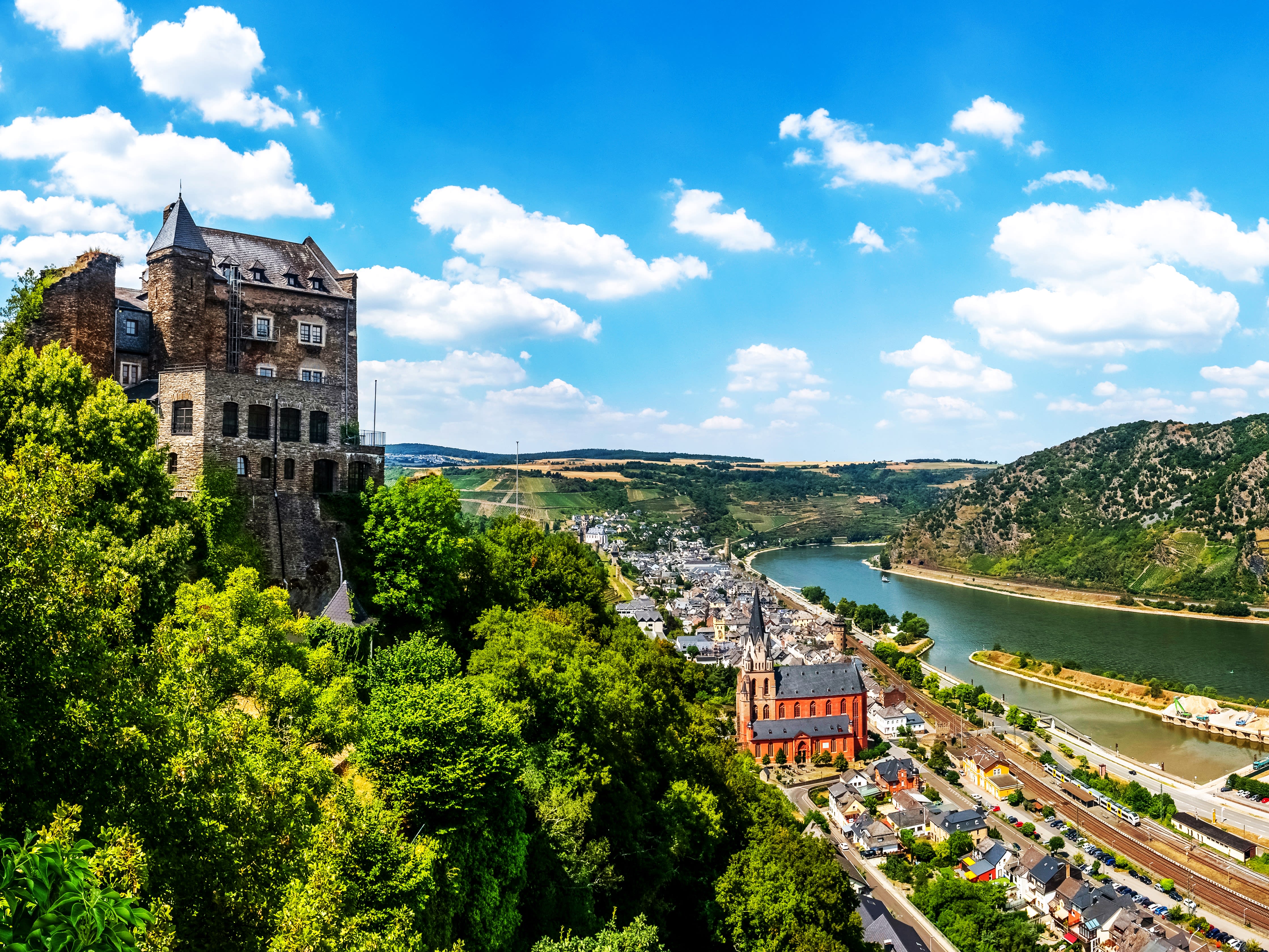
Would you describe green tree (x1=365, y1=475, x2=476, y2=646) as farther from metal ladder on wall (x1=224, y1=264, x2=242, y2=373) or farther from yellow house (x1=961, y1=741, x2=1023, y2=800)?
yellow house (x1=961, y1=741, x2=1023, y2=800)

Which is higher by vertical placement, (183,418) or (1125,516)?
(183,418)

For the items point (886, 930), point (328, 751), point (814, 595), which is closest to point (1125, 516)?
point (814, 595)

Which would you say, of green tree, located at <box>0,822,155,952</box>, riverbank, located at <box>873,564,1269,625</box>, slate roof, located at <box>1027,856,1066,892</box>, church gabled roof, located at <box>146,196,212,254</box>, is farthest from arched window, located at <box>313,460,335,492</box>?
riverbank, located at <box>873,564,1269,625</box>

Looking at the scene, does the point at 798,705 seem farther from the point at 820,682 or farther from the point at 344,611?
the point at 344,611

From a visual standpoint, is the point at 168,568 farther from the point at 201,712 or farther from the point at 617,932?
the point at 617,932

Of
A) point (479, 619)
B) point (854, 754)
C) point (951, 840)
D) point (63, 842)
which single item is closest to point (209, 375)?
point (479, 619)

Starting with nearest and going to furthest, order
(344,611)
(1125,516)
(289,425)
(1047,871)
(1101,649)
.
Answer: (344,611), (289,425), (1047,871), (1101,649), (1125,516)

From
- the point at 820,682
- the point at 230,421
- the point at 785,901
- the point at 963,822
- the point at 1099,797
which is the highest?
the point at 230,421

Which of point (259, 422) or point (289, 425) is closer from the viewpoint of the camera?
point (259, 422)
